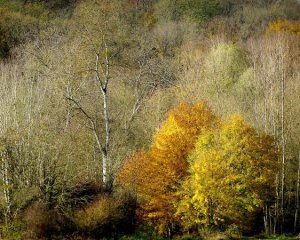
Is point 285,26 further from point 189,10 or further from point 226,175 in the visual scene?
point 226,175

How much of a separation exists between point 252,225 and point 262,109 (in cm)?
1089

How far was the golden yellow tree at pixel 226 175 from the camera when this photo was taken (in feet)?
97.4

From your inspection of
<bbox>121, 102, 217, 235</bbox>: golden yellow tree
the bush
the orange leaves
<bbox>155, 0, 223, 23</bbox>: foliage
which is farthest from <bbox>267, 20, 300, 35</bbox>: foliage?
the bush

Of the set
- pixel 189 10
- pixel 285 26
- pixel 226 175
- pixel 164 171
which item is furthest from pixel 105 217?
pixel 189 10

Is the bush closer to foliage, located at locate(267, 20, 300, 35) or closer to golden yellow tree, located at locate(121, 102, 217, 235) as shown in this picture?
golden yellow tree, located at locate(121, 102, 217, 235)

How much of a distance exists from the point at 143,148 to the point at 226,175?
10722 millimetres

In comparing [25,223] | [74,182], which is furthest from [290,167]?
[25,223]

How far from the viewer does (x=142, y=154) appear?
1362 inches

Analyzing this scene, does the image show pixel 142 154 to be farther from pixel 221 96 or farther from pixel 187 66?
pixel 187 66

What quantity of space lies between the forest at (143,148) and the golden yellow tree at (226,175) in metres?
0.10

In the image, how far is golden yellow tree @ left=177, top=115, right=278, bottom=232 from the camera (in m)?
29.7

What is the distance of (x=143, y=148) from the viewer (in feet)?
128

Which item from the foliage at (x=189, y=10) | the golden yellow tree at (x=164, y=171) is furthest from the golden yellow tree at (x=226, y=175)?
the foliage at (x=189, y=10)

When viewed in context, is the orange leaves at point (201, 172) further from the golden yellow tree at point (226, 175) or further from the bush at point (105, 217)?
the bush at point (105, 217)
